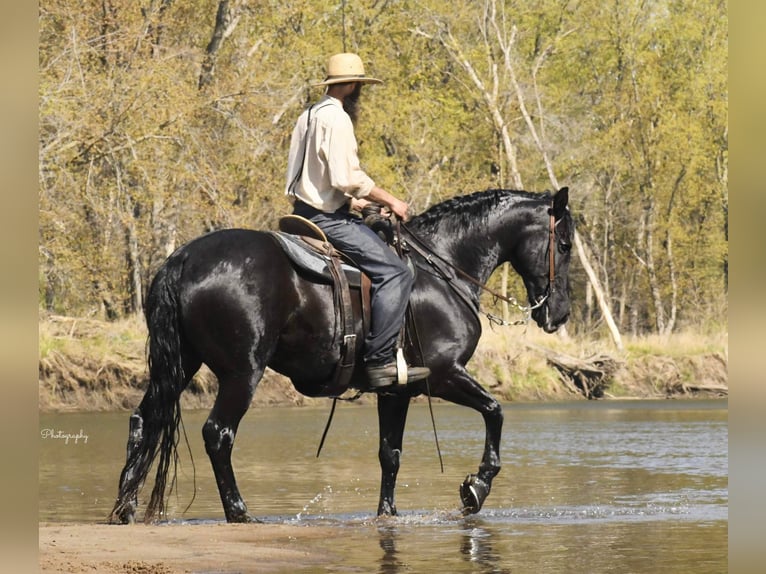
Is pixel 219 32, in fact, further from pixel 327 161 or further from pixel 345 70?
pixel 327 161

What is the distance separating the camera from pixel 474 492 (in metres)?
9.55

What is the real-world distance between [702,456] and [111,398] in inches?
535

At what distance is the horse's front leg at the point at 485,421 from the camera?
956 cm

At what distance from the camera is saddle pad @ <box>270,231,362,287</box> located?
8641mm

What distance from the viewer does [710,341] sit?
3341cm

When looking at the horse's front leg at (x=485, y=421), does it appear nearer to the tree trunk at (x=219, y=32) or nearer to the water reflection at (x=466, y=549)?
the water reflection at (x=466, y=549)

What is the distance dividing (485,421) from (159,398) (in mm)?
2342

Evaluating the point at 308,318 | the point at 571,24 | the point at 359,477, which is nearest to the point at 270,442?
the point at 359,477

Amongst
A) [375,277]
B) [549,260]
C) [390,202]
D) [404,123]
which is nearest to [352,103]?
[390,202]

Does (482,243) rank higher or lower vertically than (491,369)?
higher

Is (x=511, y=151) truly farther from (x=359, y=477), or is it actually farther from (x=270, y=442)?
(x=359, y=477)

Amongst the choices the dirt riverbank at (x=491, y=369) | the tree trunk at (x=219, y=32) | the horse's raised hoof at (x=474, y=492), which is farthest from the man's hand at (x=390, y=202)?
the tree trunk at (x=219, y=32)

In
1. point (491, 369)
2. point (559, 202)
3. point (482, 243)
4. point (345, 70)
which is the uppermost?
point (345, 70)

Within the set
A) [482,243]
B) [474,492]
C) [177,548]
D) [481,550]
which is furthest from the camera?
[482,243]
